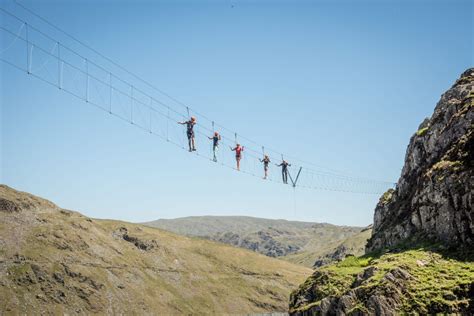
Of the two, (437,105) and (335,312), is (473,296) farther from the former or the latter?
(437,105)

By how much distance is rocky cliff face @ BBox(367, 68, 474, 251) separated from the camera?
171ft

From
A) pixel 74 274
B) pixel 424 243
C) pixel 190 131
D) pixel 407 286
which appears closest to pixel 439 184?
pixel 424 243

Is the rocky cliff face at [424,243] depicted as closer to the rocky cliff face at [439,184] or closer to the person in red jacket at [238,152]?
the rocky cliff face at [439,184]

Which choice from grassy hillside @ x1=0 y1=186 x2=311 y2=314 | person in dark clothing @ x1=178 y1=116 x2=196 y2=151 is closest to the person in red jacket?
person in dark clothing @ x1=178 y1=116 x2=196 y2=151

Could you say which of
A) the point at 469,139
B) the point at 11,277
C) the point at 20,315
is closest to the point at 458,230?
the point at 469,139

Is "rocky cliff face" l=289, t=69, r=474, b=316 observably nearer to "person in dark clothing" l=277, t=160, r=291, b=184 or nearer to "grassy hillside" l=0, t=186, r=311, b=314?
"person in dark clothing" l=277, t=160, r=291, b=184

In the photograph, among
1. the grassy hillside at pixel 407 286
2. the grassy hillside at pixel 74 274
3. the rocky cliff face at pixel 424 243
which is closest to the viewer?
the grassy hillside at pixel 407 286

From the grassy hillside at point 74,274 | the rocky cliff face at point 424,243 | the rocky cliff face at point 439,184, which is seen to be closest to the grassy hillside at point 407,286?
the rocky cliff face at point 424,243

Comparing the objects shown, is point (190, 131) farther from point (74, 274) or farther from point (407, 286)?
point (74, 274)

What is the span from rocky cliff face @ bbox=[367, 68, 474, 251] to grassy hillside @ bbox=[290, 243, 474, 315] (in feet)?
10.2

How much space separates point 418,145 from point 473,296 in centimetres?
3018

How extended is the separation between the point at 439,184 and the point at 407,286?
51.1 ft

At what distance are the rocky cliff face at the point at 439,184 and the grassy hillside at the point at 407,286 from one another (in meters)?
3.12

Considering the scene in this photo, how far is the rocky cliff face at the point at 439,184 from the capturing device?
52000mm
